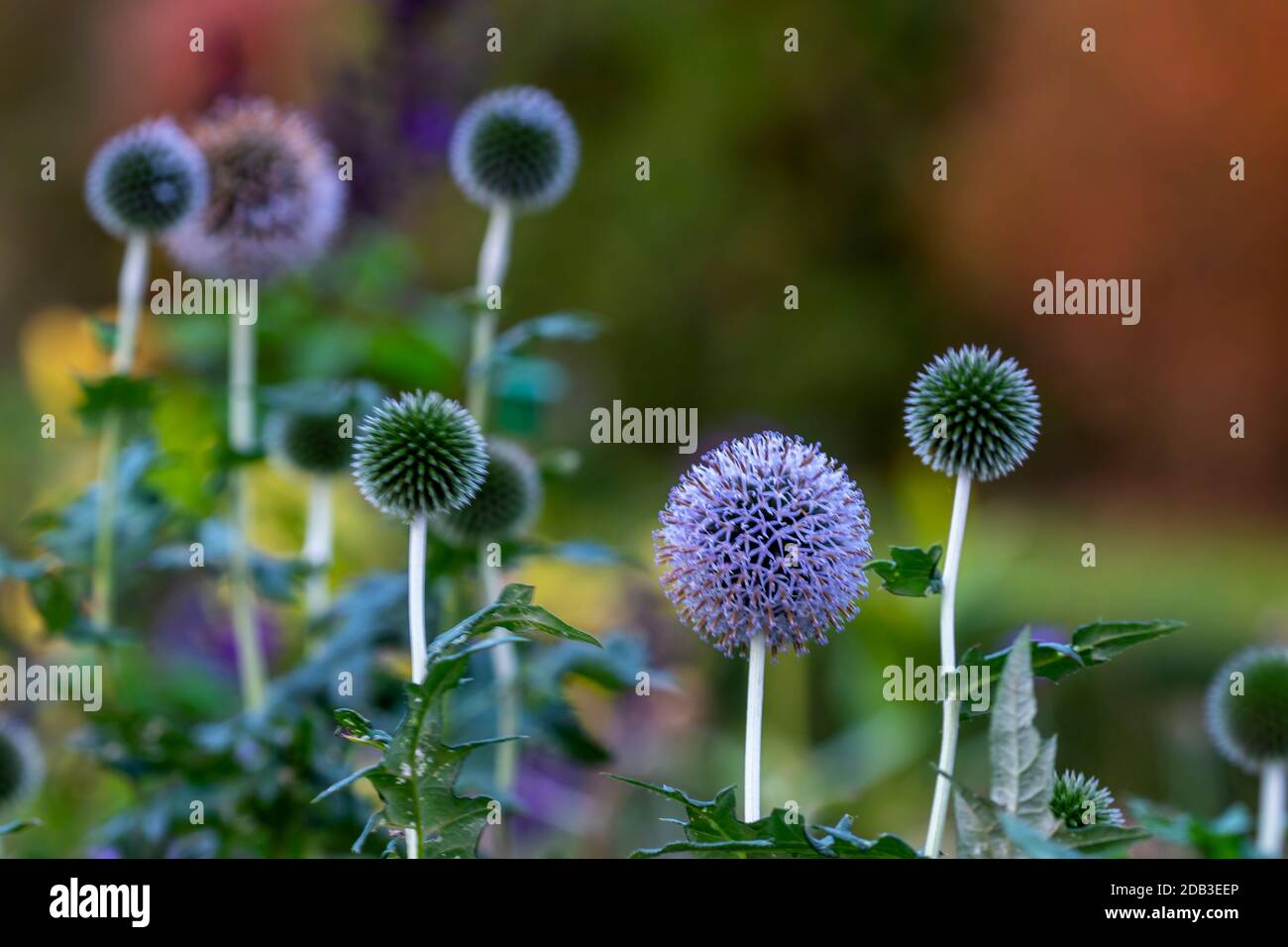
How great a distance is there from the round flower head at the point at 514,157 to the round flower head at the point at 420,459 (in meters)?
1.12

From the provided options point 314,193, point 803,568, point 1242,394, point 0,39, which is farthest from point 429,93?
point 1242,394

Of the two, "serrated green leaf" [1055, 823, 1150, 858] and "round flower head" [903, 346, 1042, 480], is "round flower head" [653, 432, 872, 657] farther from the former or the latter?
"serrated green leaf" [1055, 823, 1150, 858]

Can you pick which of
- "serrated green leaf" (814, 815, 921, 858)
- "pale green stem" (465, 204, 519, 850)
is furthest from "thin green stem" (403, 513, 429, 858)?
"pale green stem" (465, 204, 519, 850)

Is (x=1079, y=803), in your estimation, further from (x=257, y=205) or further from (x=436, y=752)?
(x=257, y=205)

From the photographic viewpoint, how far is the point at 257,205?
2447 mm

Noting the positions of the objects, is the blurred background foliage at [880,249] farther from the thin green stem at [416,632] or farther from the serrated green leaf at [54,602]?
the thin green stem at [416,632]

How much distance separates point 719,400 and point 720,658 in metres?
2.52

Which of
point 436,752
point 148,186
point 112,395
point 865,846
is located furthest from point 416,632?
point 148,186

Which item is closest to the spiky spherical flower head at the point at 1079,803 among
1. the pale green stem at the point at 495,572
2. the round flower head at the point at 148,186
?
the pale green stem at the point at 495,572

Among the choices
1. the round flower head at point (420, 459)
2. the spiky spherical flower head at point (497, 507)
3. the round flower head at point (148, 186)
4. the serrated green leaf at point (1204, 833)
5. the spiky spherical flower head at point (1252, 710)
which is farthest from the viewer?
the round flower head at point (148, 186)

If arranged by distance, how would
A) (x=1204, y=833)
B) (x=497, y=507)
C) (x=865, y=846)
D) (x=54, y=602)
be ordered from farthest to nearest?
(x=497, y=507)
(x=54, y=602)
(x=865, y=846)
(x=1204, y=833)

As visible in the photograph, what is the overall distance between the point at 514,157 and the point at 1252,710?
1.53 m

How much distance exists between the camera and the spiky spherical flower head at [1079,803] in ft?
3.89

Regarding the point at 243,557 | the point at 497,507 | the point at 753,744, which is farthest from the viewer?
the point at 243,557
